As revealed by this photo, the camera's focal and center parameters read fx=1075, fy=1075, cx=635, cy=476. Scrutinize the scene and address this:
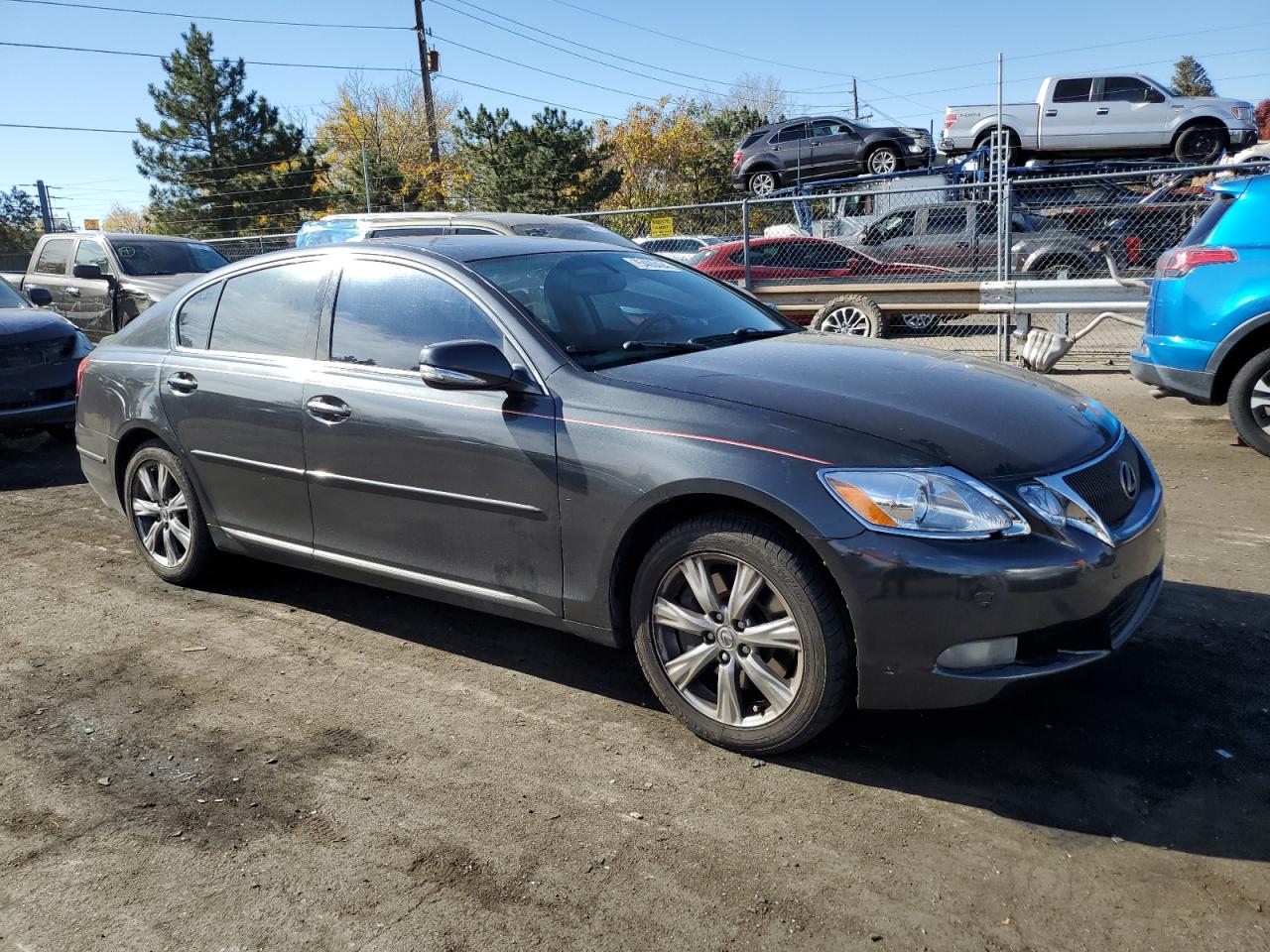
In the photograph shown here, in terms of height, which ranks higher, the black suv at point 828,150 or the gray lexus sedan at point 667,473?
the black suv at point 828,150

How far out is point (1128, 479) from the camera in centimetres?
353

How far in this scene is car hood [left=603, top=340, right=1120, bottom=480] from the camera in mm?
3203

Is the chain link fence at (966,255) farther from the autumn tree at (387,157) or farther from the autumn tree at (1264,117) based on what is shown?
the autumn tree at (1264,117)

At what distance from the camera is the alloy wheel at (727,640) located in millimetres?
3236

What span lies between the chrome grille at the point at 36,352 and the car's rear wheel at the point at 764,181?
18.4 metres

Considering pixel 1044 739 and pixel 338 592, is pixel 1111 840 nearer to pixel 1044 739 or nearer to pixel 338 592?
pixel 1044 739

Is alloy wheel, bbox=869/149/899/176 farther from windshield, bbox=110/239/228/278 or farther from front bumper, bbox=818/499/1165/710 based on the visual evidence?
front bumper, bbox=818/499/1165/710

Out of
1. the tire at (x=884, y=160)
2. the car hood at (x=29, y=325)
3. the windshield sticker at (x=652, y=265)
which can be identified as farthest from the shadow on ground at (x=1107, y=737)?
the tire at (x=884, y=160)

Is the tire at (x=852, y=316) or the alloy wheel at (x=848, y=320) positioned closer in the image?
the tire at (x=852, y=316)

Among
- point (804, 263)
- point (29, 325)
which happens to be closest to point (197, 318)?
point (29, 325)

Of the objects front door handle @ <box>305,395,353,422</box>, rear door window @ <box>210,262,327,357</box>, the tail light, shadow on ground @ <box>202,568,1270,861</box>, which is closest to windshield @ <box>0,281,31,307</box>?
rear door window @ <box>210,262,327,357</box>

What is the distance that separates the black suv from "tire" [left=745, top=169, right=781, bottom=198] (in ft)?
0.08

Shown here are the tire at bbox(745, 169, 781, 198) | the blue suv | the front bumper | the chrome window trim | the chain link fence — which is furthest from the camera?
the tire at bbox(745, 169, 781, 198)

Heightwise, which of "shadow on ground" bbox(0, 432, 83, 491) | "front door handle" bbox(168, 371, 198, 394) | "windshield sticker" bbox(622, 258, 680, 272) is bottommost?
"shadow on ground" bbox(0, 432, 83, 491)
